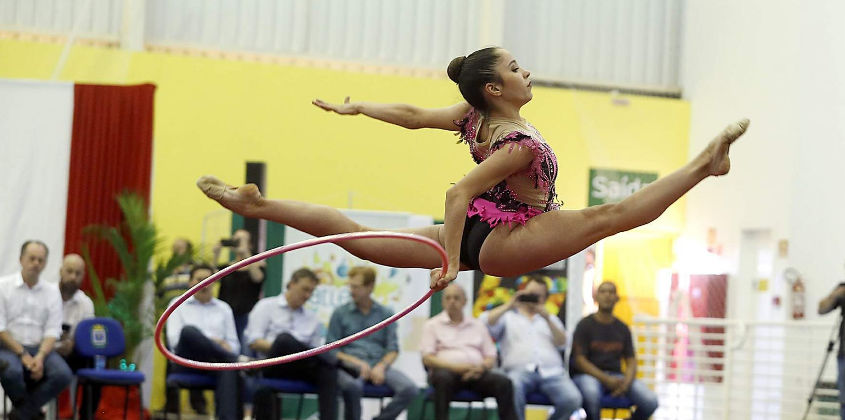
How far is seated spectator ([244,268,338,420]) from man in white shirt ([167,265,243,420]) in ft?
0.77

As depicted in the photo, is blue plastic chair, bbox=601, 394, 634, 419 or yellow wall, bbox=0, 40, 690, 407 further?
yellow wall, bbox=0, 40, 690, 407

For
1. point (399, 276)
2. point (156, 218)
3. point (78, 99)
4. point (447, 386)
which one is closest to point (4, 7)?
point (78, 99)

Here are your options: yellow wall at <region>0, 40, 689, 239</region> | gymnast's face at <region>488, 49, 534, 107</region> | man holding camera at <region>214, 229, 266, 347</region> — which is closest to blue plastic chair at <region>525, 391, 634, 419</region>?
man holding camera at <region>214, 229, 266, 347</region>

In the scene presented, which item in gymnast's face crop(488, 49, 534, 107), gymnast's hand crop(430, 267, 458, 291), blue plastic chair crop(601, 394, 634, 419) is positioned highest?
gymnast's face crop(488, 49, 534, 107)

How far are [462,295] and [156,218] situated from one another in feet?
15.8

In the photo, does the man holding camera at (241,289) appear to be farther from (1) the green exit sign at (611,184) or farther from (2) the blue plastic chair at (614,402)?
(1) the green exit sign at (611,184)

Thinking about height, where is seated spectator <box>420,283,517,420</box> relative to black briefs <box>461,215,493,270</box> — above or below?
below

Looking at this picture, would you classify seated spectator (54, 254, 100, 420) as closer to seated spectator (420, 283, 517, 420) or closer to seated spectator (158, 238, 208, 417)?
seated spectator (158, 238, 208, 417)

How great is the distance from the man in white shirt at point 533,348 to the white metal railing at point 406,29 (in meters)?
5.33

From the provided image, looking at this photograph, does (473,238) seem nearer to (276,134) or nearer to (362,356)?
(362,356)

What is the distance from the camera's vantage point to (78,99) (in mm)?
11547

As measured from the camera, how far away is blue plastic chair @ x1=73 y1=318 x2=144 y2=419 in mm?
7973

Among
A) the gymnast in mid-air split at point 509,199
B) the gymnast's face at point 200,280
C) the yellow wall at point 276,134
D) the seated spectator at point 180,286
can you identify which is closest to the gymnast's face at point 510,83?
the gymnast in mid-air split at point 509,199

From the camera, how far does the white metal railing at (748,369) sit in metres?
9.96
